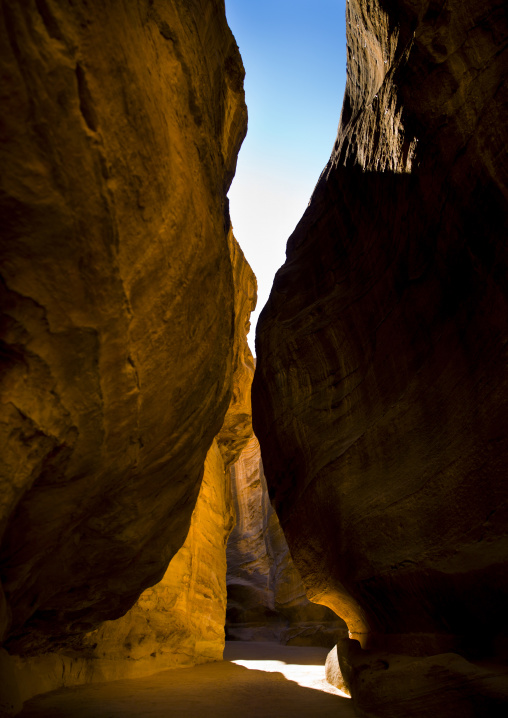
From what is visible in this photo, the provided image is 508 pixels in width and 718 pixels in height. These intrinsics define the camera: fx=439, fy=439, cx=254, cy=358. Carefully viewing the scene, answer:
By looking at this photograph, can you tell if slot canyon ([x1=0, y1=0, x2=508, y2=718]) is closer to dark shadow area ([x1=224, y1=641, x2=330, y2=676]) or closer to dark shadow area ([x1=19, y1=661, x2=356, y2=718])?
dark shadow area ([x1=19, y1=661, x2=356, y2=718])

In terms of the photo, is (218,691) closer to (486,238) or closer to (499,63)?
(486,238)

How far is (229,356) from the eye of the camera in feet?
19.7

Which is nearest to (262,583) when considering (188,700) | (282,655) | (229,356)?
(282,655)

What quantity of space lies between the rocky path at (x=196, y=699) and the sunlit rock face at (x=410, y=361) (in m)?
1.19

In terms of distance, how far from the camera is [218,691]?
6438 mm

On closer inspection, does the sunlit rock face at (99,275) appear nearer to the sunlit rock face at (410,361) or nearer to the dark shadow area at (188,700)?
the dark shadow area at (188,700)

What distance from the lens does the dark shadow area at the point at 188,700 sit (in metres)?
4.80

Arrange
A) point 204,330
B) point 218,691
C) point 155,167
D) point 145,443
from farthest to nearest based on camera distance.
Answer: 1. point 218,691
2. point 204,330
3. point 145,443
4. point 155,167

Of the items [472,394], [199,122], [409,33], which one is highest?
[409,33]

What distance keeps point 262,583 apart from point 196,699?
69.7 ft

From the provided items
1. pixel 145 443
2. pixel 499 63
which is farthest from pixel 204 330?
pixel 499 63

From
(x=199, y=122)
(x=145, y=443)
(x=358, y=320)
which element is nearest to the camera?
(x=199, y=122)

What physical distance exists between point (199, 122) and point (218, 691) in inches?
293

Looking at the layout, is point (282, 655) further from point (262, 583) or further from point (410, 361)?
point (410, 361)
